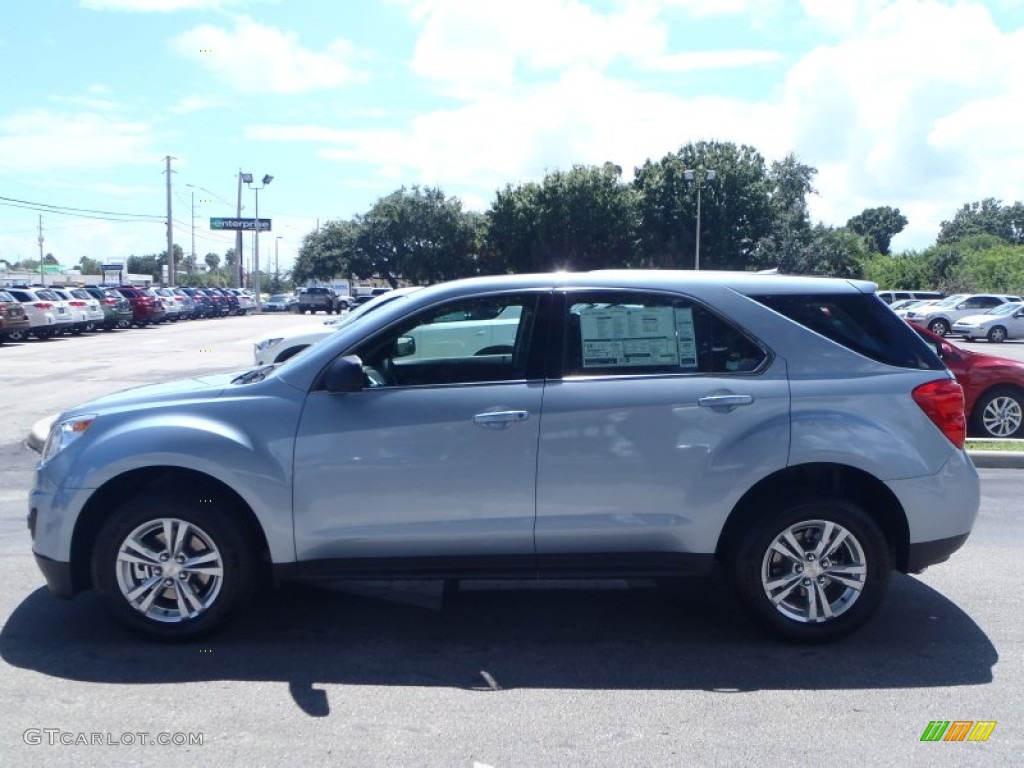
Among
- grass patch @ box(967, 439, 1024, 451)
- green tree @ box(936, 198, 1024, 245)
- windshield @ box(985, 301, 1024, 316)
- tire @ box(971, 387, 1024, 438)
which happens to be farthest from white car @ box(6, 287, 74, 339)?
green tree @ box(936, 198, 1024, 245)

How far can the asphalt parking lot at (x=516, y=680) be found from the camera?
428 centimetres

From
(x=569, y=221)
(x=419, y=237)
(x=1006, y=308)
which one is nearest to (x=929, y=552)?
(x=1006, y=308)

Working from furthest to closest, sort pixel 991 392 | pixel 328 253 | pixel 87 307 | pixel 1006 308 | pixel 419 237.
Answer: pixel 328 253
pixel 419 237
pixel 1006 308
pixel 87 307
pixel 991 392

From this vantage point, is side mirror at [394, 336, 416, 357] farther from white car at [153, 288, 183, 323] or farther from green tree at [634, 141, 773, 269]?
green tree at [634, 141, 773, 269]

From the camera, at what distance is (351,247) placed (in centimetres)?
6919

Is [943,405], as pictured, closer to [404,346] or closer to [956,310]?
[404,346]

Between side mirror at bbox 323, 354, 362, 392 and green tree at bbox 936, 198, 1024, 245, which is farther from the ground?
green tree at bbox 936, 198, 1024, 245

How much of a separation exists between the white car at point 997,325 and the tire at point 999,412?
87.1 feet

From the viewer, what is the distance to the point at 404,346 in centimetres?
569

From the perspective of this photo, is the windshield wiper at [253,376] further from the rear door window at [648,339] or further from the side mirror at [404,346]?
the rear door window at [648,339]

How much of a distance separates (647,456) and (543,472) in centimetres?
53

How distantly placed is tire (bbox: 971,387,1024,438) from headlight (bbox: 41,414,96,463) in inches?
392

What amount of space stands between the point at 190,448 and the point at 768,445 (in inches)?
114

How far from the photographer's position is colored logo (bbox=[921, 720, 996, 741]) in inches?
173
